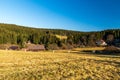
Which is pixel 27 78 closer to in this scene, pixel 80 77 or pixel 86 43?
pixel 80 77

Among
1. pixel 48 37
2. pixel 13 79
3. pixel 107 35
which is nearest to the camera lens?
pixel 13 79

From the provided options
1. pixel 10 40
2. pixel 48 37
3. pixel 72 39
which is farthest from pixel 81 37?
pixel 10 40

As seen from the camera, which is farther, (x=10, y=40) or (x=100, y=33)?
(x=100, y=33)

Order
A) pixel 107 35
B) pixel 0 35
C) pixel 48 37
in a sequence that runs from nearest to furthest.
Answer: pixel 0 35 < pixel 48 37 < pixel 107 35

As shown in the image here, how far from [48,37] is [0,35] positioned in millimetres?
28778

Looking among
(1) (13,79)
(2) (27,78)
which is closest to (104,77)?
(2) (27,78)

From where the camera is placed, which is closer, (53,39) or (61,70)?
(61,70)

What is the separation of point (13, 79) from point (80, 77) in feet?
17.5

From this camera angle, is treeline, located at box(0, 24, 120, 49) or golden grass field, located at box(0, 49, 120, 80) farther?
treeline, located at box(0, 24, 120, 49)

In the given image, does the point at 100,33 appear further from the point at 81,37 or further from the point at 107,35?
the point at 81,37

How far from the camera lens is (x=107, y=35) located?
14975cm

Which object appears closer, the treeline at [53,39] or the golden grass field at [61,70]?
the golden grass field at [61,70]

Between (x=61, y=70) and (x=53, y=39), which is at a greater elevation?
(x=53, y=39)

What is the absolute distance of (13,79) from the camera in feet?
50.9
